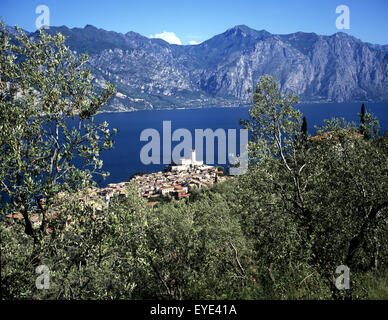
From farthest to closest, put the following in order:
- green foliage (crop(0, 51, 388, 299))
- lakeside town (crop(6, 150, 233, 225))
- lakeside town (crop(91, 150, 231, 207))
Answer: lakeside town (crop(91, 150, 231, 207)) → lakeside town (crop(6, 150, 233, 225)) → green foliage (crop(0, 51, 388, 299))

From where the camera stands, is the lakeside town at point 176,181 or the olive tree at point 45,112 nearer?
the olive tree at point 45,112

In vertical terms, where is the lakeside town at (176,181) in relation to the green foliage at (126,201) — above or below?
below

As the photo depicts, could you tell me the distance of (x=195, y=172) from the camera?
118 metres

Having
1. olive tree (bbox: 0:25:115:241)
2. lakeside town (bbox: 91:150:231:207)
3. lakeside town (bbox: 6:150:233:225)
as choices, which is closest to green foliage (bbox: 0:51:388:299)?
olive tree (bbox: 0:25:115:241)

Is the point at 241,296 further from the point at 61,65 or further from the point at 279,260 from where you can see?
the point at 61,65

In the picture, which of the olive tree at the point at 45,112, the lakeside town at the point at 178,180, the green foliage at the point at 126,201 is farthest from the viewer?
the lakeside town at the point at 178,180

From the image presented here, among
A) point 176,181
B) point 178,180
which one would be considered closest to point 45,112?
point 176,181

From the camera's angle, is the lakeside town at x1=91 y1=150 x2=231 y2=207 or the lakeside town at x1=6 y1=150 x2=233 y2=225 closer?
the lakeside town at x1=6 y1=150 x2=233 y2=225

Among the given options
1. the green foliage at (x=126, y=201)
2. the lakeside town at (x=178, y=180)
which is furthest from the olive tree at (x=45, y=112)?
the lakeside town at (x=178, y=180)

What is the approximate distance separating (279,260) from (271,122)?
4764 mm

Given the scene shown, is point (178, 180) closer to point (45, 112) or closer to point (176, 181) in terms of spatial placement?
point (176, 181)

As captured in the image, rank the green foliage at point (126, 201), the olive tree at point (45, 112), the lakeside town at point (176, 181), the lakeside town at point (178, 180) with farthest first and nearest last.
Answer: the lakeside town at point (178, 180)
the lakeside town at point (176, 181)
the olive tree at point (45, 112)
the green foliage at point (126, 201)

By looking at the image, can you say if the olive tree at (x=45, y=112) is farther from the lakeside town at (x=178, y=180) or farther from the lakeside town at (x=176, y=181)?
the lakeside town at (x=178, y=180)

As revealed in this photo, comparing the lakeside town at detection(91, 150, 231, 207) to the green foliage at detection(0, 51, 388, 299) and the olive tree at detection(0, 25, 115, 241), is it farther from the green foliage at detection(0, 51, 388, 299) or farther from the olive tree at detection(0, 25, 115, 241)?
the olive tree at detection(0, 25, 115, 241)
